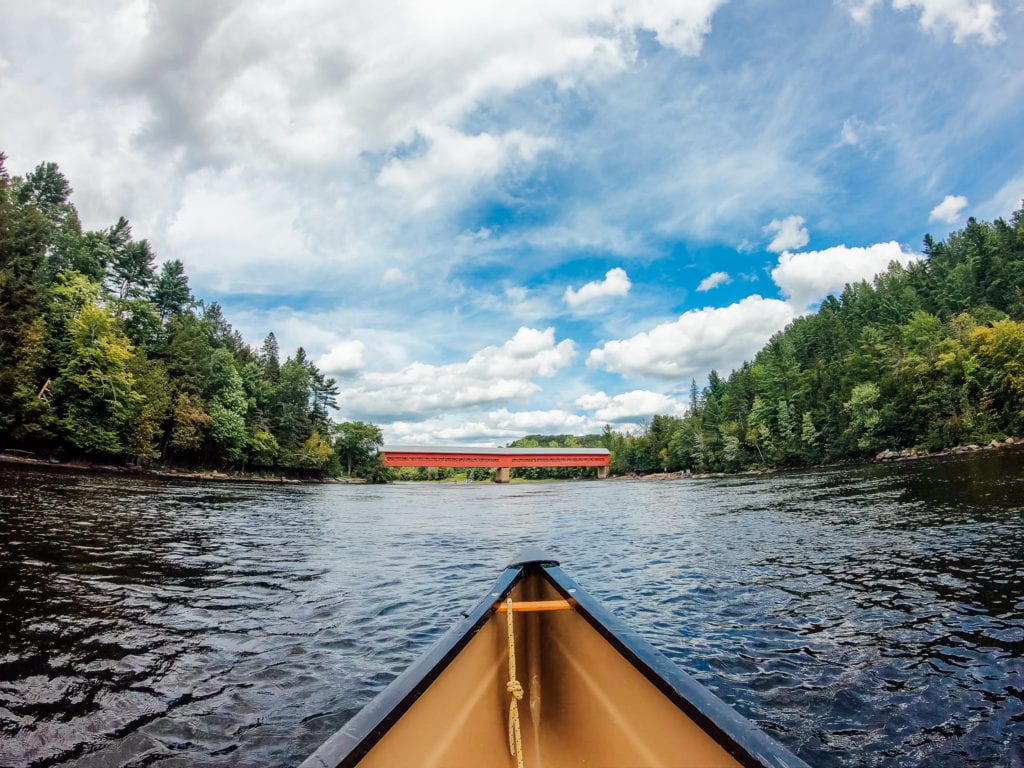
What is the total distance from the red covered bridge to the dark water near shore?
61.2 meters

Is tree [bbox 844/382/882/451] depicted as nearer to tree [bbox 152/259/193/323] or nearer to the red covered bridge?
the red covered bridge

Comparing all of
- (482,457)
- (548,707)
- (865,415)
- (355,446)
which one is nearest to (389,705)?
(548,707)

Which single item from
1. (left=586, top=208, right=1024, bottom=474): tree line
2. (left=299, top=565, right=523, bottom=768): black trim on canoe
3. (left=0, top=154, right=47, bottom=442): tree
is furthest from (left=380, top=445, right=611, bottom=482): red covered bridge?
(left=299, top=565, right=523, bottom=768): black trim on canoe

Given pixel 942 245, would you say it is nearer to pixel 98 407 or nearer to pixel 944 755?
pixel 944 755

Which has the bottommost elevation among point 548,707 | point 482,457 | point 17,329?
point 482,457

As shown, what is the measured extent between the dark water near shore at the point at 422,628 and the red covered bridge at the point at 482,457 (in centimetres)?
6120

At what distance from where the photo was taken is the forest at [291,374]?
3866 cm

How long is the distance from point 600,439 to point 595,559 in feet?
576

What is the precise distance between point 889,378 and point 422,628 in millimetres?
72803

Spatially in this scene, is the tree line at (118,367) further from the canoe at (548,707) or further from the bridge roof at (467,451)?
the canoe at (548,707)

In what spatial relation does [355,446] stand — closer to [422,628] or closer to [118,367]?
[118,367]

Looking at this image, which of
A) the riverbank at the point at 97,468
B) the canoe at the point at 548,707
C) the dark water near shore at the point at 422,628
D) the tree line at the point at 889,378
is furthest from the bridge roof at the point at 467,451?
the canoe at the point at 548,707

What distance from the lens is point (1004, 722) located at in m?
3.91

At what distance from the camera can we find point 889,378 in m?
58.9
